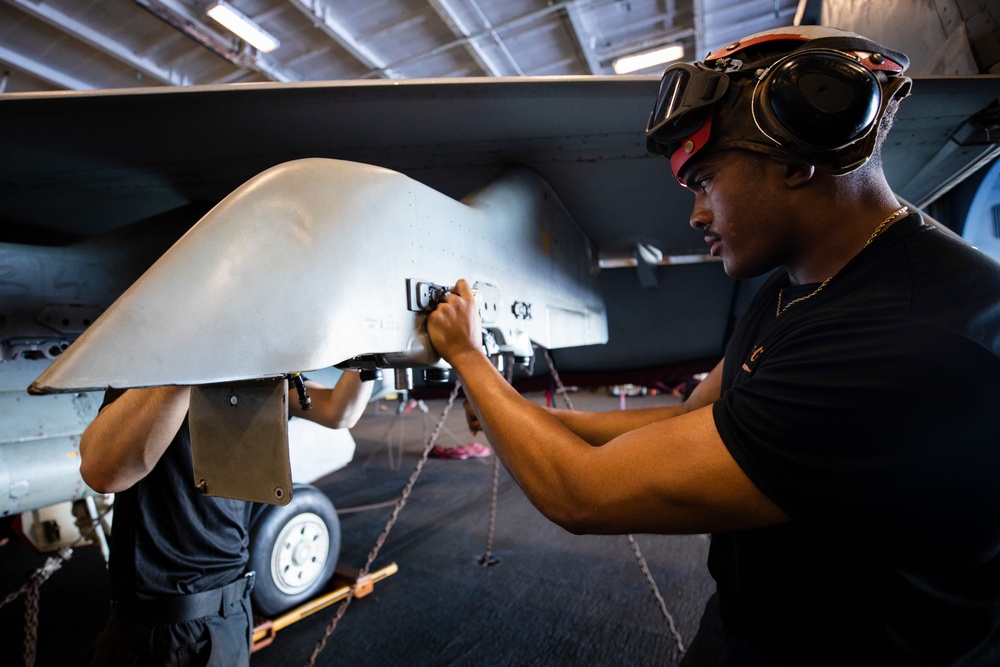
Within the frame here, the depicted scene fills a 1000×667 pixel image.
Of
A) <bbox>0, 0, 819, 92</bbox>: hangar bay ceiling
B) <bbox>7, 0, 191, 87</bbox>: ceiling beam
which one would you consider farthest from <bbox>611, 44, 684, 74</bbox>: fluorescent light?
<bbox>7, 0, 191, 87</bbox>: ceiling beam

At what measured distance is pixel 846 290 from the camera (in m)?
0.83

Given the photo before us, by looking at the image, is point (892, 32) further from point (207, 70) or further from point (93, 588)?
point (207, 70)

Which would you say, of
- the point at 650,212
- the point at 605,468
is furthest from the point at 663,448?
the point at 650,212

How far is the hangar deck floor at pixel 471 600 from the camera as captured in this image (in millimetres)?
2506

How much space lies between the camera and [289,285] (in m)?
0.86

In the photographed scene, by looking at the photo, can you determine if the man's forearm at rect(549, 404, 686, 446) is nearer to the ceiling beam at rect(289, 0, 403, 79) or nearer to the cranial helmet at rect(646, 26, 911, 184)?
the cranial helmet at rect(646, 26, 911, 184)

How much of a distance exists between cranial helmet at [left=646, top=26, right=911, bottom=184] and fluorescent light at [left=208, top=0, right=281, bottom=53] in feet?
17.3

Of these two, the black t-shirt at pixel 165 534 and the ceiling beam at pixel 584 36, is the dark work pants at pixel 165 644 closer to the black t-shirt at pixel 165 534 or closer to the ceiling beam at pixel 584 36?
the black t-shirt at pixel 165 534

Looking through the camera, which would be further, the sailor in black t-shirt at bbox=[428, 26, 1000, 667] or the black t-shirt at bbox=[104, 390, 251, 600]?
the black t-shirt at bbox=[104, 390, 251, 600]

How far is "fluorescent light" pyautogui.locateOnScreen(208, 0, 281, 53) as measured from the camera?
4656mm

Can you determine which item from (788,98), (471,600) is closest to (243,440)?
(788,98)

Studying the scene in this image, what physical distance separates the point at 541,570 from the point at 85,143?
3.26 meters

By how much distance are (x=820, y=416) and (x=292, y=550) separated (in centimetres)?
301

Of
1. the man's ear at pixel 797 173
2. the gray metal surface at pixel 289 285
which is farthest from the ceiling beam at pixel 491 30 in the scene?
the man's ear at pixel 797 173
